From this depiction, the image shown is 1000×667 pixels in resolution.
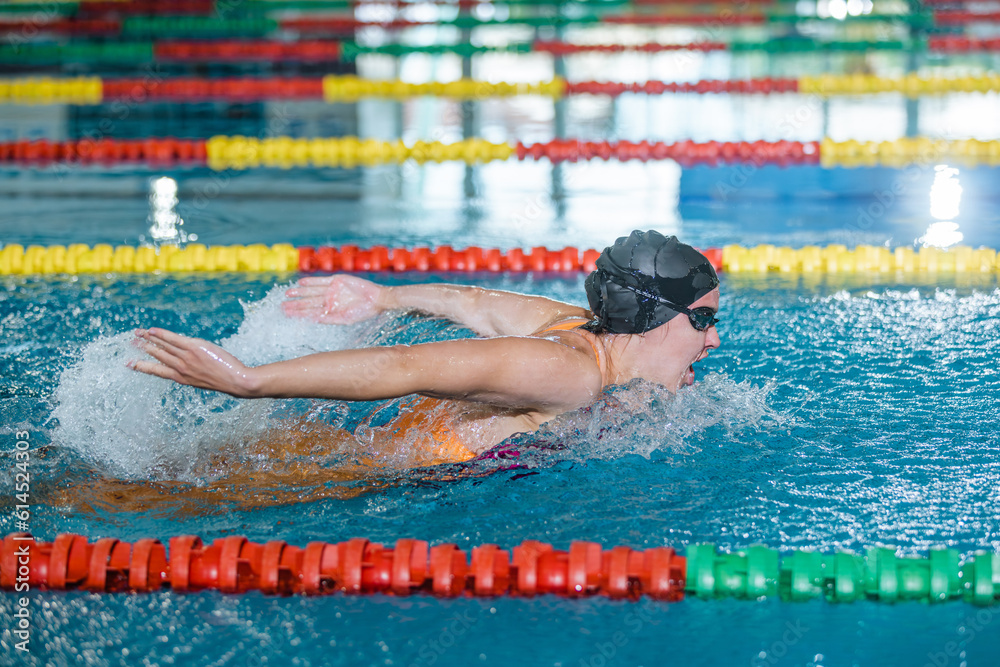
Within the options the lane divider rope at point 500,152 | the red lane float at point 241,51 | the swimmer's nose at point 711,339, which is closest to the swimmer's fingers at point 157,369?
the swimmer's nose at point 711,339

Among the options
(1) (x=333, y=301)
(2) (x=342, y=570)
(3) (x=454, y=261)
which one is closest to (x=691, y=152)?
(3) (x=454, y=261)

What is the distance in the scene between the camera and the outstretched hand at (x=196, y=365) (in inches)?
73.8

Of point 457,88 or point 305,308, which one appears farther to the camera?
point 457,88

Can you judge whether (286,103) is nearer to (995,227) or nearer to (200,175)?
(200,175)

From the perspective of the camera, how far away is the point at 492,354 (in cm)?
208

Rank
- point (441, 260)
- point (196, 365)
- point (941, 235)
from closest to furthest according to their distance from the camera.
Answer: point (196, 365)
point (441, 260)
point (941, 235)

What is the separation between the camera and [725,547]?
2.13m

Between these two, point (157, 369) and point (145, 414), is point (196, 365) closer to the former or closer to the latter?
point (157, 369)

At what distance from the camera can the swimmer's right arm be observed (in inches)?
106

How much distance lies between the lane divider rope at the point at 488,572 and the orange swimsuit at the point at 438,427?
0.43 meters

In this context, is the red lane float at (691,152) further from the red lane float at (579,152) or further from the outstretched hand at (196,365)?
the outstretched hand at (196,365)

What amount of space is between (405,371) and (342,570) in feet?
1.32

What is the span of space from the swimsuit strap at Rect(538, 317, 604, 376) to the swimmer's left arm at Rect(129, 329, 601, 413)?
0.09 m

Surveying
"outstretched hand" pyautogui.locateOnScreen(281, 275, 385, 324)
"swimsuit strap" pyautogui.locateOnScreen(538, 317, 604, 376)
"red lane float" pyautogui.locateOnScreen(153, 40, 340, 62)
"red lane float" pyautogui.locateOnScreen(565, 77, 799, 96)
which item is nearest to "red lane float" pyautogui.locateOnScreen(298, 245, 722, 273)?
"outstretched hand" pyautogui.locateOnScreen(281, 275, 385, 324)
